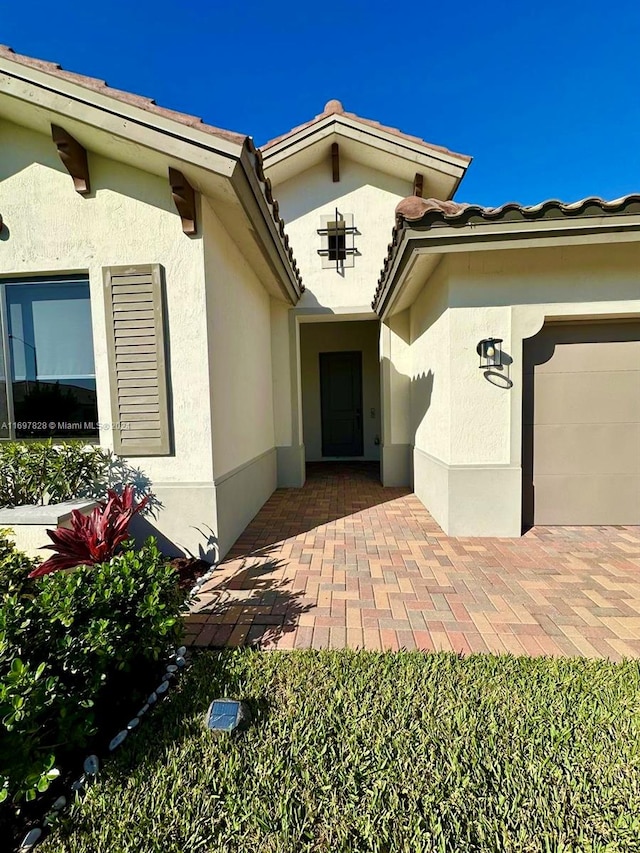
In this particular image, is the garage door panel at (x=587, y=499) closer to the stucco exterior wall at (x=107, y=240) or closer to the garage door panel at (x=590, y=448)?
the garage door panel at (x=590, y=448)

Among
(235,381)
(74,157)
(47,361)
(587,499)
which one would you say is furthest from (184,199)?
(587,499)

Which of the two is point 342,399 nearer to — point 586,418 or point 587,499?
point 586,418

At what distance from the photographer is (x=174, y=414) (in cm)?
446

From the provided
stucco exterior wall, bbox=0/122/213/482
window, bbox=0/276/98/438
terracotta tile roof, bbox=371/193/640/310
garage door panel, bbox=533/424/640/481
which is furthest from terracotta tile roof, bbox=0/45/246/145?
garage door panel, bbox=533/424/640/481

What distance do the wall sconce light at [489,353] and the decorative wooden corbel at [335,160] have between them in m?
6.22

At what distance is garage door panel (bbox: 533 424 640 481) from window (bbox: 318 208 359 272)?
568 centimetres

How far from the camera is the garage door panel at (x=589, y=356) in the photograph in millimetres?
5094

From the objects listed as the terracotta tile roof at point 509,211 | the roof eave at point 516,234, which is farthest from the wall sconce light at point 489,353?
the terracotta tile roof at point 509,211

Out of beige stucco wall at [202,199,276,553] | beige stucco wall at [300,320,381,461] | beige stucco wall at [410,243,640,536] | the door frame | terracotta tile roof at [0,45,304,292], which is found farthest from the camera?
the door frame

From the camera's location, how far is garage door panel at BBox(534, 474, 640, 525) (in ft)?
17.1

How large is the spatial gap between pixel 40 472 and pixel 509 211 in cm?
605

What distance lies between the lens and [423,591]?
3.73m

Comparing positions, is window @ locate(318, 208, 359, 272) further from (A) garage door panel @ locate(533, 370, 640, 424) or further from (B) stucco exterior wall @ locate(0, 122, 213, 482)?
(A) garage door panel @ locate(533, 370, 640, 424)

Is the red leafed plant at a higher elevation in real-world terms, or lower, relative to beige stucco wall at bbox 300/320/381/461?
lower
